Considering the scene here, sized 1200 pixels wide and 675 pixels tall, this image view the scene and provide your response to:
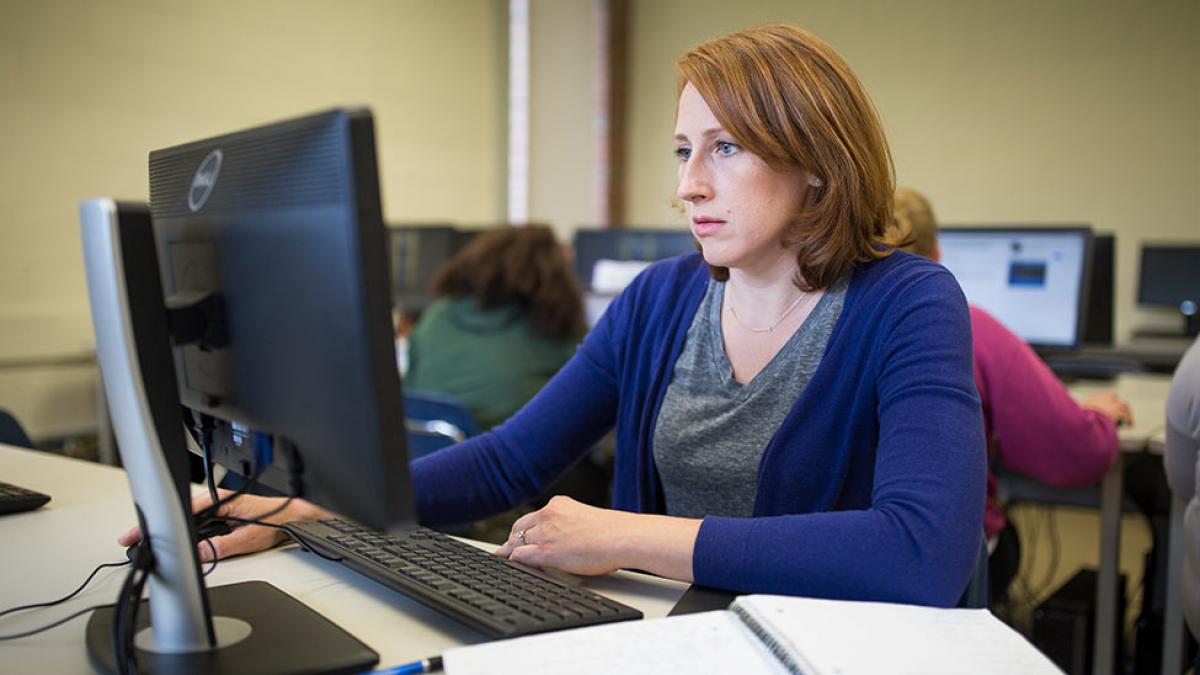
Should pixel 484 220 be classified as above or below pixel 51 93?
below

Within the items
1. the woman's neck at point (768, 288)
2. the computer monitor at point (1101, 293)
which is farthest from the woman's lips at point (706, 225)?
the computer monitor at point (1101, 293)

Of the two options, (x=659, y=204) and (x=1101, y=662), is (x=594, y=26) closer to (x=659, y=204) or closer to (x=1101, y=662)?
(x=659, y=204)

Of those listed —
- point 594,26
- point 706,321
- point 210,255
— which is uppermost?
point 594,26

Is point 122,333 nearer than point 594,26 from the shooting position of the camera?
Yes

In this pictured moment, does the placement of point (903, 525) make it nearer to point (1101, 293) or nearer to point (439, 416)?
point (439, 416)

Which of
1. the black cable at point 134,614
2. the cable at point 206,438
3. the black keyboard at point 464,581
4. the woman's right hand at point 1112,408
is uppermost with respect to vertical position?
the cable at point 206,438

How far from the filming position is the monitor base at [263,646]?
2.51ft

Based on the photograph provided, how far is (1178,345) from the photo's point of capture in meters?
4.70

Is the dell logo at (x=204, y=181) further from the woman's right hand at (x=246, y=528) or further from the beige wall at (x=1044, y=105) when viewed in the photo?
the beige wall at (x=1044, y=105)

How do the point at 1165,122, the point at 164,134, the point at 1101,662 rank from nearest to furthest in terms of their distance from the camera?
the point at 1101,662 < the point at 164,134 < the point at 1165,122

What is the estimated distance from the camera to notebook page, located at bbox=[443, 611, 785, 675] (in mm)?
758

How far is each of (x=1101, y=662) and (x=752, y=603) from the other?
5.48ft

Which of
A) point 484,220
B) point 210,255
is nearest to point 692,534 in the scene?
point 210,255

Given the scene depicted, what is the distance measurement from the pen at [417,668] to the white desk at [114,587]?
0.10 feet
